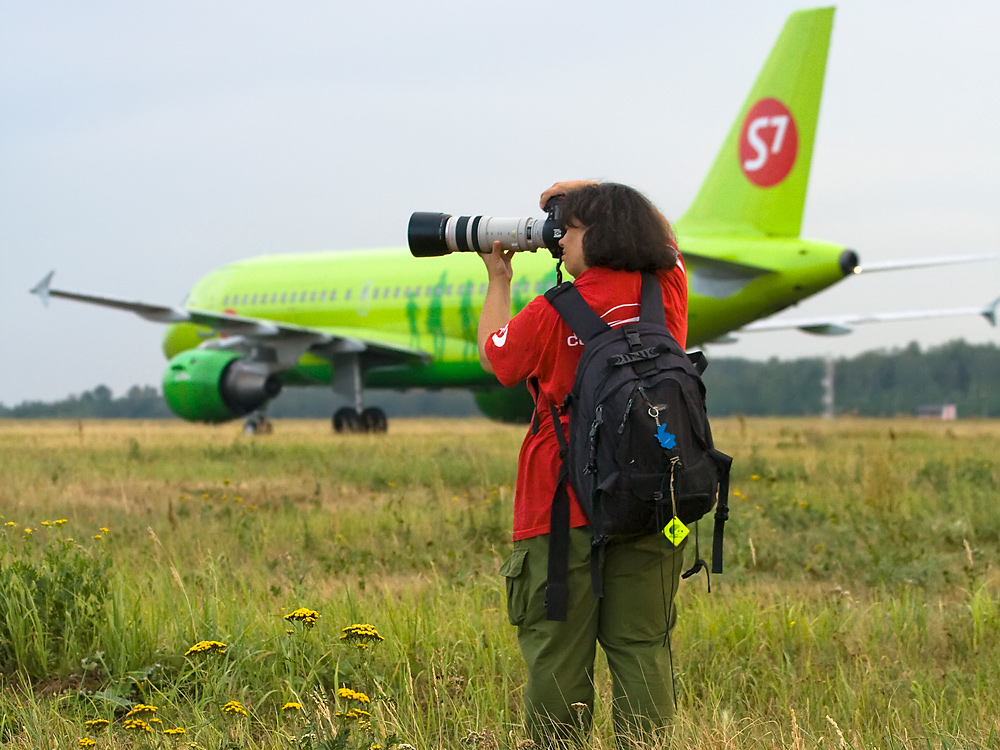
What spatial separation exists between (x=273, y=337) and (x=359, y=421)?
204 cm

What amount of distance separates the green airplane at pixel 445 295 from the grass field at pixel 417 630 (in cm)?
695

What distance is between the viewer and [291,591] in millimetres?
4609

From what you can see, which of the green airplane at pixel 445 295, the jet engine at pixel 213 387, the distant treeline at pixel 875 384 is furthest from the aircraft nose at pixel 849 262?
the distant treeline at pixel 875 384

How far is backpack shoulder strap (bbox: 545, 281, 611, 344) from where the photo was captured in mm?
2729

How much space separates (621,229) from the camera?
2775 millimetres

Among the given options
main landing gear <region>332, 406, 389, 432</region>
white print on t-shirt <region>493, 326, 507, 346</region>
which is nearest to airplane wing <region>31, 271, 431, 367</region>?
main landing gear <region>332, 406, 389, 432</region>

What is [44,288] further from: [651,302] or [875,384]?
[875,384]

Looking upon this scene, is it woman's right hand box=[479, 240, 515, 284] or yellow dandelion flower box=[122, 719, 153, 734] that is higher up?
woman's right hand box=[479, 240, 515, 284]

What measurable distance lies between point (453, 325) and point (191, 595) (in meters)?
14.7

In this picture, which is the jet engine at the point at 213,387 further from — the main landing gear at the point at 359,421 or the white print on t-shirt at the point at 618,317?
the white print on t-shirt at the point at 618,317

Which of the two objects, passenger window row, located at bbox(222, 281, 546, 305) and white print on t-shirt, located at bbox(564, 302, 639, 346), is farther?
passenger window row, located at bbox(222, 281, 546, 305)

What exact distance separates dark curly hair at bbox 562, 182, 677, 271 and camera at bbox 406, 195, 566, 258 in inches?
3.9

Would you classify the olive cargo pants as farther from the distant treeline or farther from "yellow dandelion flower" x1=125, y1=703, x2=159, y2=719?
the distant treeline

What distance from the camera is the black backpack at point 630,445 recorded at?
2562mm
